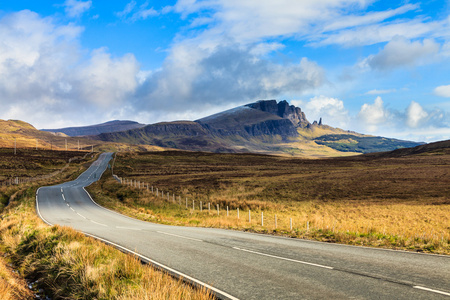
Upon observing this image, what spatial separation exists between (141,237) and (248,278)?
373 inches

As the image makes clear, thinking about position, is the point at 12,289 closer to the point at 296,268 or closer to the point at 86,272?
the point at 86,272

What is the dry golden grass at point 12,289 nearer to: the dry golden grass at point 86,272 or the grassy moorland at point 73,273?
the grassy moorland at point 73,273

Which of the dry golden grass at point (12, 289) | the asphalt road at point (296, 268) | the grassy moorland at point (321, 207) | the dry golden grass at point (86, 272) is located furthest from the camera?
the grassy moorland at point (321, 207)

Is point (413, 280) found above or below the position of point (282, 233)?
above

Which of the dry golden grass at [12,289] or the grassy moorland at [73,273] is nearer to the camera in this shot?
the grassy moorland at [73,273]

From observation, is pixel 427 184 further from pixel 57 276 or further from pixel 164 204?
pixel 57 276

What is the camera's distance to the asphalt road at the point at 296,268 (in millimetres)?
7176

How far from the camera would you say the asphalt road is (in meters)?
7.18

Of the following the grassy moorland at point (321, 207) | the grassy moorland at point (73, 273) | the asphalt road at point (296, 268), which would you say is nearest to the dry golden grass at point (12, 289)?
the grassy moorland at point (73, 273)

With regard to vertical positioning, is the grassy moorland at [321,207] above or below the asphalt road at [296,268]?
below

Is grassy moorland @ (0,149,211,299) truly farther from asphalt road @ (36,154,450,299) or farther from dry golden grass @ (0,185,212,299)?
asphalt road @ (36,154,450,299)

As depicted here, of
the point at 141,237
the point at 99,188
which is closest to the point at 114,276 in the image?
the point at 141,237

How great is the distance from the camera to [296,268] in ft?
30.6

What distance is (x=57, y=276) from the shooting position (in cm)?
927
